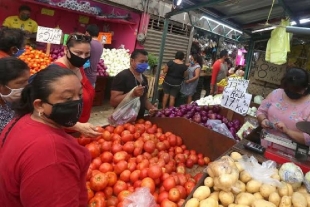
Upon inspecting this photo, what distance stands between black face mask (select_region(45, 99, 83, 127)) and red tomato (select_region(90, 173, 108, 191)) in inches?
30.6

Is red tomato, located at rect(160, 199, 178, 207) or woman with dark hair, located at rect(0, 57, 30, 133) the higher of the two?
woman with dark hair, located at rect(0, 57, 30, 133)

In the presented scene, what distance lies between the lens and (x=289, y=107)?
269 cm

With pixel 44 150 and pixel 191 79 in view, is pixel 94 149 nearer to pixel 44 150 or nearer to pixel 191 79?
pixel 44 150

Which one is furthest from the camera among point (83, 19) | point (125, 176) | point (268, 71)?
point (83, 19)

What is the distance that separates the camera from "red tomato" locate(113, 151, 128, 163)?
2281mm

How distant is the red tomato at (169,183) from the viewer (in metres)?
1.97

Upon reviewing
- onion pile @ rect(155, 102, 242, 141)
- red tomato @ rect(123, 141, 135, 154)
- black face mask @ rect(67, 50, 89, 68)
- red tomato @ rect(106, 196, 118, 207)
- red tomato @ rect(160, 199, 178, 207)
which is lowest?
red tomato @ rect(106, 196, 118, 207)

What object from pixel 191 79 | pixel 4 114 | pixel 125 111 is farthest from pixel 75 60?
pixel 191 79

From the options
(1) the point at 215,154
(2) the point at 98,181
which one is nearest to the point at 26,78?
(2) the point at 98,181

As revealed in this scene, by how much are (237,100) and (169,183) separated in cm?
177

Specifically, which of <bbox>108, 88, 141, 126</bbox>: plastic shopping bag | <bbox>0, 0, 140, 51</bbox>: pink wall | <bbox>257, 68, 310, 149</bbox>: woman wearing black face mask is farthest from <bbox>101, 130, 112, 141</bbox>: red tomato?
<bbox>0, 0, 140, 51</bbox>: pink wall

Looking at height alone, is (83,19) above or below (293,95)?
above

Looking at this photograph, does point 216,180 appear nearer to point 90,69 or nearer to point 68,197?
point 68,197

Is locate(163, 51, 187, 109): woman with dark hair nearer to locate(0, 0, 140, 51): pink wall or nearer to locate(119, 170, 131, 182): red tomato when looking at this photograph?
locate(0, 0, 140, 51): pink wall
